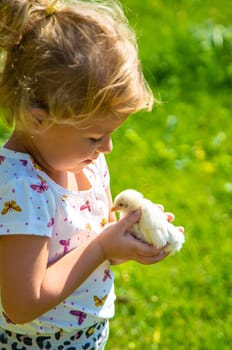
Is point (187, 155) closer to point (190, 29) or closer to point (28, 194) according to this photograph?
point (190, 29)

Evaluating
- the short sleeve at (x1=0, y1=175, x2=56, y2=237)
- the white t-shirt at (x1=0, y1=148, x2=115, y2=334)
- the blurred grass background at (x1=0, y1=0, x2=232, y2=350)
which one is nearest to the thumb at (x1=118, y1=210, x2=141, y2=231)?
the white t-shirt at (x1=0, y1=148, x2=115, y2=334)

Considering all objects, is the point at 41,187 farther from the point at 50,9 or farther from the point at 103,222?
the point at 50,9

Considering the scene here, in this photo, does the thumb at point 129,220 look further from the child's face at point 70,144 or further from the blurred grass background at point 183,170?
the blurred grass background at point 183,170

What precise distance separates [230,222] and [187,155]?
72 centimetres

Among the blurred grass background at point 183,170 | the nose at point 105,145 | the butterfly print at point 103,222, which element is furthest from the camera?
the blurred grass background at point 183,170

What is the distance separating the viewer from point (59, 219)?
2.29m

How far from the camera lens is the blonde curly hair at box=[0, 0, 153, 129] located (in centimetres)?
217

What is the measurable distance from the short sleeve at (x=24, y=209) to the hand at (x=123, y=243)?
0.19 meters

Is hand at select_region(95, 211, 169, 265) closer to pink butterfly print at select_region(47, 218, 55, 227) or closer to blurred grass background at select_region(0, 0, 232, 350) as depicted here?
pink butterfly print at select_region(47, 218, 55, 227)

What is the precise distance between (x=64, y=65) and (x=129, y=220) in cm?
48

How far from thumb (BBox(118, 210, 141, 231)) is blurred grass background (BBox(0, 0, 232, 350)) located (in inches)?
51.8

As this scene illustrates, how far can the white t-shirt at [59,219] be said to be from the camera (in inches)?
86.2

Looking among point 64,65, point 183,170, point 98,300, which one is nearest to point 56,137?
point 64,65

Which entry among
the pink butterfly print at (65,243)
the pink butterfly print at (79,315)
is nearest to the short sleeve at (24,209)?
the pink butterfly print at (65,243)
